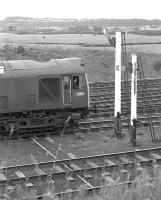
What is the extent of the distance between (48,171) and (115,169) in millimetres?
1931

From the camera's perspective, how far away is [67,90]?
17750mm

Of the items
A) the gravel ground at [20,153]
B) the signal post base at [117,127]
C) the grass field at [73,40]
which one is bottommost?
the gravel ground at [20,153]

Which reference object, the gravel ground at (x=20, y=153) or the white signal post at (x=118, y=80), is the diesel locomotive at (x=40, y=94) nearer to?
the gravel ground at (x=20, y=153)

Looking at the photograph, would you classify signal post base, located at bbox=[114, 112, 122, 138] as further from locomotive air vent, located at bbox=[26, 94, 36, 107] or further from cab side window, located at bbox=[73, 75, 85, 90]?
locomotive air vent, located at bbox=[26, 94, 36, 107]

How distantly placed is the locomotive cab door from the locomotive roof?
279 millimetres

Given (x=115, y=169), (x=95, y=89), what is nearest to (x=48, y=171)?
(x=115, y=169)

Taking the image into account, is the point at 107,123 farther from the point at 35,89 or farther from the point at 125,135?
the point at 35,89

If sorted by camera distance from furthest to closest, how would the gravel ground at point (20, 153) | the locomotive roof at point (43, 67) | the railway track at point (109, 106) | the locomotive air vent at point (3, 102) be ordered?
the railway track at point (109, 106) → the locomotive roof at point (43, 67) → the locomotive air vent at point (3, 102) → the gravel ground at point (20, 153)

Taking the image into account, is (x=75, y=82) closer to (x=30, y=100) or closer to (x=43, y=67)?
(x=43, y=67)

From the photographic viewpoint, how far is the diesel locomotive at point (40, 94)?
55.5 feet

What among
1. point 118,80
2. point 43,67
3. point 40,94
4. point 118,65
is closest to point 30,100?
point 40,94

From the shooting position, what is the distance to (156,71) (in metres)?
38.0

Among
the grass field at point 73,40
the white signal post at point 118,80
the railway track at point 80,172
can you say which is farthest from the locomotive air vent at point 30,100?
the grass field at point 73,40

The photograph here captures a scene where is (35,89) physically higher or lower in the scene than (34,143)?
higher
